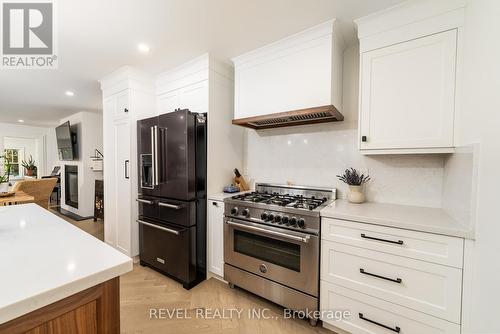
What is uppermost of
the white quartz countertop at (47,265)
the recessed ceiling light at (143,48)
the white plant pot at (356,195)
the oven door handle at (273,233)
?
the recessed ceiling light at (143,48)

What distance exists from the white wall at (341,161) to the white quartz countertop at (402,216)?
164mm

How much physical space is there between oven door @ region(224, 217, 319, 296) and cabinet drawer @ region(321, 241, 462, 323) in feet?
0.37

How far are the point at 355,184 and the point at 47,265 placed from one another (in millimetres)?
2069

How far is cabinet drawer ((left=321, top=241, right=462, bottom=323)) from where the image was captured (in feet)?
4.05

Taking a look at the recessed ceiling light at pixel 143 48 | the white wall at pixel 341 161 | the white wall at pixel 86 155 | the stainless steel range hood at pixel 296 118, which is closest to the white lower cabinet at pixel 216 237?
the white wall at pixel 341 161

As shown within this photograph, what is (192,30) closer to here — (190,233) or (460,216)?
(190,233)

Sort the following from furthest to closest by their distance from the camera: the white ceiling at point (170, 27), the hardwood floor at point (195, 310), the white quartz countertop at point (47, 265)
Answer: the hardwood floor at point (195, 310) → the white ceiling at point (170, 27) → the white quartz countertop at point (47, 265)

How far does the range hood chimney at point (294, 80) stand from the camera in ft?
5.96

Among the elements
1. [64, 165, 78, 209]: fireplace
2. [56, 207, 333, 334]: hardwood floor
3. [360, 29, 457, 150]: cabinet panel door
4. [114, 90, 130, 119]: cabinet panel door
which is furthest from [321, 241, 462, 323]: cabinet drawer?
[64, 165, 78, 209]: fireplace

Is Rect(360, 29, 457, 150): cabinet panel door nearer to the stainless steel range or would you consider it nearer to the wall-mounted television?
the stainless steel range

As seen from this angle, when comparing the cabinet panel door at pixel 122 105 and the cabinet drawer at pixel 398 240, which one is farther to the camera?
the cabinet panel door at pixel 122 105

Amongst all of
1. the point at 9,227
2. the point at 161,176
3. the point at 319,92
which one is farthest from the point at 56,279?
the point at 319,92

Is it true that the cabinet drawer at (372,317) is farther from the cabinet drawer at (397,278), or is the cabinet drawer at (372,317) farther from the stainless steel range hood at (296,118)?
the stainless steel range hood at (296,118)

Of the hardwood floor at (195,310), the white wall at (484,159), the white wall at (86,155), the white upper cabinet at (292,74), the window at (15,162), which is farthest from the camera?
the window at (15,162)
